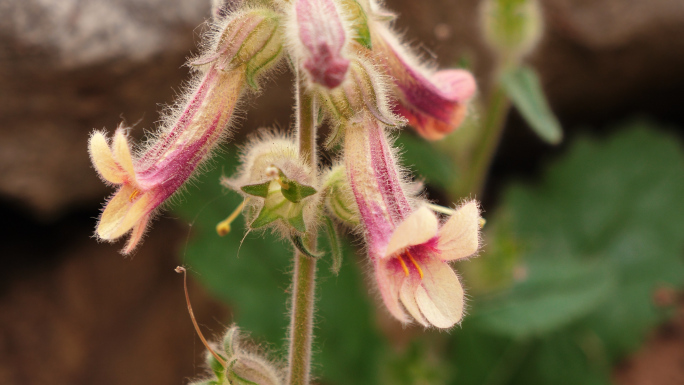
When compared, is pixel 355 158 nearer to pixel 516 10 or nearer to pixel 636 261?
pixel 516 10

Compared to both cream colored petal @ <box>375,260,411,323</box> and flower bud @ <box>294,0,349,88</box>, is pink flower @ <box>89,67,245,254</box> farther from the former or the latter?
cream colored petal @ <box>375,260,411,323</box>

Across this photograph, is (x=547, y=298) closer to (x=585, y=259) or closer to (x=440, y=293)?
(x=585, y=259)

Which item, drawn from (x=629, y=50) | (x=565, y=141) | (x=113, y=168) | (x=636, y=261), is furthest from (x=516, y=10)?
(x=113, y=168)

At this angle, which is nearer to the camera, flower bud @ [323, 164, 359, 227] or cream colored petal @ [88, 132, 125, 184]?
cream colored petal @ [88, 132, 125, 184]

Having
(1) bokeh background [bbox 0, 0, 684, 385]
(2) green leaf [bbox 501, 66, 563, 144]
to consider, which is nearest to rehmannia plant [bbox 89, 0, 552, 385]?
(2) green leaf [bbox 501, 66, 563, 144]

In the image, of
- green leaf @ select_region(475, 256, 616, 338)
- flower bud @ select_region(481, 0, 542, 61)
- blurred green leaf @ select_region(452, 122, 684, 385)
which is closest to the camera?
green leaf @ select_region(475, 256, 616, 338)

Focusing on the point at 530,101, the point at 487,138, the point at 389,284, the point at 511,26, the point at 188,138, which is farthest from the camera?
the point at 487,138

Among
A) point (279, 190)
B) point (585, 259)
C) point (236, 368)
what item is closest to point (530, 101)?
point (585, 259)
